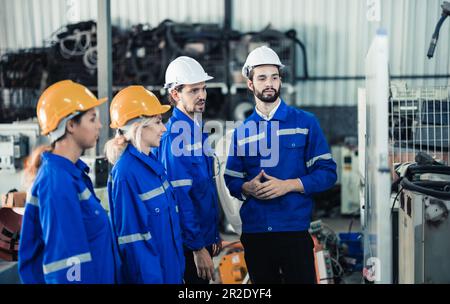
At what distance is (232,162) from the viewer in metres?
2.71

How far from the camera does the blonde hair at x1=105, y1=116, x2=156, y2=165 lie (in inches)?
87.2

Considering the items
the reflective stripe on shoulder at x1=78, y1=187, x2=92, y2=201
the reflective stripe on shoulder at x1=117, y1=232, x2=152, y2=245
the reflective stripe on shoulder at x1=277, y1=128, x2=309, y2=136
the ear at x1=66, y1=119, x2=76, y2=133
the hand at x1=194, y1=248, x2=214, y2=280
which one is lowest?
the hand at x1=194, y1=248, x2=214, y2=280

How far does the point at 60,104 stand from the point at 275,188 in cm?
100

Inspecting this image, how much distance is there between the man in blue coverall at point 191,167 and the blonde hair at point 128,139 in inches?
12.3

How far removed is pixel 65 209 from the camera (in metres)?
1.79

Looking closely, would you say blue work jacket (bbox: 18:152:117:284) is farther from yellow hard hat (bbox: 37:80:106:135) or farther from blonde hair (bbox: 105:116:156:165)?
blonde hair (bbox: 105:116:156:165)

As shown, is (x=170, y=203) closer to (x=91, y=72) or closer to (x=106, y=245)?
(x=106, y=245)

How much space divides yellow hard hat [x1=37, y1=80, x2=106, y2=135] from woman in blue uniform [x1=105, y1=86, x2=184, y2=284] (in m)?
0.29

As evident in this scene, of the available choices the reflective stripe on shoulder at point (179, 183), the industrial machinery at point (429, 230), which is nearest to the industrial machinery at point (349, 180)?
the industrial machinery at point (429, 230)

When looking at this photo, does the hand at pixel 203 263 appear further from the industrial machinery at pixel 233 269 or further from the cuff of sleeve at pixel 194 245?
the industrial machinery at pixel 233 269

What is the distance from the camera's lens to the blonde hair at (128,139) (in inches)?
87.2

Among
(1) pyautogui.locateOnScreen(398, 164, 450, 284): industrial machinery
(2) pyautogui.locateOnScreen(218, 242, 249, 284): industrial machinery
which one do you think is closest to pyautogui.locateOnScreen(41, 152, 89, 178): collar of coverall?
(1) pyautogui.locateOnScreen(398, 164, 450, 284): industrial machinery
